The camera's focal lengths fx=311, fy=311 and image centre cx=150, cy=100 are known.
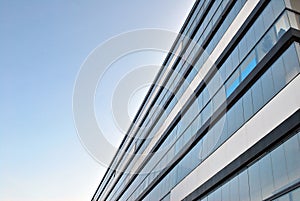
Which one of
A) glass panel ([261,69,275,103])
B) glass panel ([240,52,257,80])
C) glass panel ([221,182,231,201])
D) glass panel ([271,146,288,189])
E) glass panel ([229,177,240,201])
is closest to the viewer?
glass panel ([271,146,288,189])

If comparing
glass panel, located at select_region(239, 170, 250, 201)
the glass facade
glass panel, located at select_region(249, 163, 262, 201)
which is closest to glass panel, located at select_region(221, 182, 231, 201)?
the glass facade

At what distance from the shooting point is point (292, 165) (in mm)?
9977

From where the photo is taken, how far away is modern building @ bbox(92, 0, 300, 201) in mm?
11078

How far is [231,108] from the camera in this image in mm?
15719

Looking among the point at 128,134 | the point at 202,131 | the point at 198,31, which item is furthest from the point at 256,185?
the point at 128,134

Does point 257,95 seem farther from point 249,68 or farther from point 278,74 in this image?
point 249,68

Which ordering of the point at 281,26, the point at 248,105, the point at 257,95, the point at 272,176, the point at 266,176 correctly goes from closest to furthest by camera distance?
the point at 272,176 → the point at 266,176 → the point at 281,26 → the point at 257,95 → the point at 248,105

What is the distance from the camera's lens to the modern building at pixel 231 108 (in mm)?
11078

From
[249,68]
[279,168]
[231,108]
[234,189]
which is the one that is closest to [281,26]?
[249,68]

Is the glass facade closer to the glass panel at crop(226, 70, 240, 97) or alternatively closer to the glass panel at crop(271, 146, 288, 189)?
the glass panel at crop(271, 146, 288, 189)

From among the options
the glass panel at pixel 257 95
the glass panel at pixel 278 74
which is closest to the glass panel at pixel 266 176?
the glass panel at pixel 257 95

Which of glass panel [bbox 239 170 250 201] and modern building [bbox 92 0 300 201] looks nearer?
modern building [bbox 92 0 300 201]

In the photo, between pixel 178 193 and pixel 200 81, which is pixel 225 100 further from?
pixel 178 193

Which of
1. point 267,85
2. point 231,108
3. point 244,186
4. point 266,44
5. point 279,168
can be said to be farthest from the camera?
point 231,108
